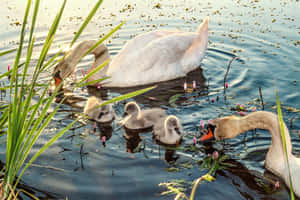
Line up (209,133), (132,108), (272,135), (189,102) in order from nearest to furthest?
(272,135)
(209,133)
(132,108)
(189,102)

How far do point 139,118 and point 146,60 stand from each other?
83.6 inches

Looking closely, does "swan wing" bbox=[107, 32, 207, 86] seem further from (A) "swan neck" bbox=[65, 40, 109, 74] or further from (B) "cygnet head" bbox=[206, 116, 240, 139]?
(B) "cygnet head" bbox=[206, 116, 240, 139]

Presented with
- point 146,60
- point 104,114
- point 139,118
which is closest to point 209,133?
point 139,118

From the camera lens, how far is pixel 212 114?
661cm

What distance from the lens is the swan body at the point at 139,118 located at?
6.28 m

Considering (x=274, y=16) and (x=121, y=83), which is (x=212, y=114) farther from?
(x=274, y=16)

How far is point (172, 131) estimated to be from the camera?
573cm

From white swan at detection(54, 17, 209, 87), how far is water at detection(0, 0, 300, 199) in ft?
1.01

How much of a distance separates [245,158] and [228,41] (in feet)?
20.1

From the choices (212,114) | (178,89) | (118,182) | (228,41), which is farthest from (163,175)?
(228,41)

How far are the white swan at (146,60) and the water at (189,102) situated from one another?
0.31 metres

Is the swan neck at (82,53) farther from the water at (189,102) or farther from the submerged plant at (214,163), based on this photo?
the submerged plant at (214,163)

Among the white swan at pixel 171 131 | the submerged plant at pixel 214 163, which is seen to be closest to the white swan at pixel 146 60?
the white swan at pixel 171 131

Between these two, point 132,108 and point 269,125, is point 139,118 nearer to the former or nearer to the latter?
point 132,108
